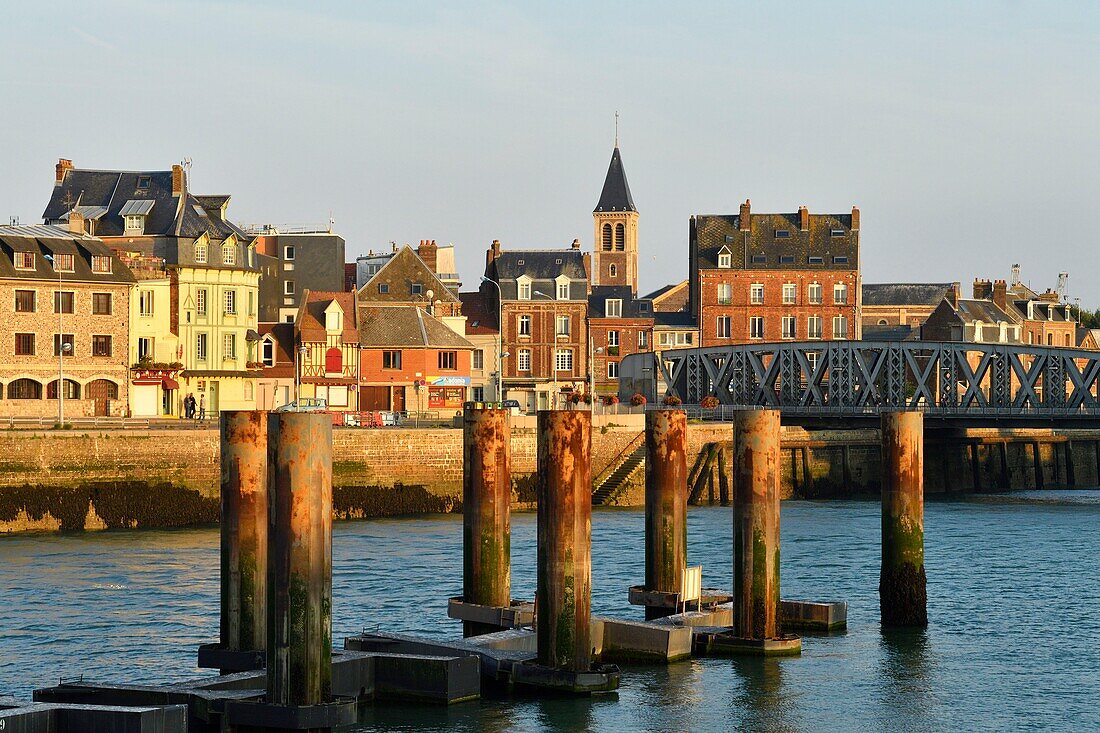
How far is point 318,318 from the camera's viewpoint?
93.2m

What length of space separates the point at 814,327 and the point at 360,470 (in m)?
65.9

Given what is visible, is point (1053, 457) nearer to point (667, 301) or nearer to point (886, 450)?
point (667, 301)

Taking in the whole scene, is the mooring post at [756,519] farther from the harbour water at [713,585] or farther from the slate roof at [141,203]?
the slate roof at [141,203]

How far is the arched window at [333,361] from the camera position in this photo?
306ft

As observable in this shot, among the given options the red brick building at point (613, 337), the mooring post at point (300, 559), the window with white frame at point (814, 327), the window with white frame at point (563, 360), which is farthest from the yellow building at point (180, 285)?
the mooring post at point (300, 559)

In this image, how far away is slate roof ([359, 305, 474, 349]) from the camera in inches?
3752

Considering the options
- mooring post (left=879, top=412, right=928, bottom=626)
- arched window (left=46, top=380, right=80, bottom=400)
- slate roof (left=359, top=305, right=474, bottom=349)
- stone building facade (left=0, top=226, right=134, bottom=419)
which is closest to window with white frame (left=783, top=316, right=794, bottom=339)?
slate roof (left=359, top=305, right=474, bottom=349)

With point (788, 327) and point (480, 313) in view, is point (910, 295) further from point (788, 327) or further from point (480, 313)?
point (480, 313)

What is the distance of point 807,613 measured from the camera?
35562 mm

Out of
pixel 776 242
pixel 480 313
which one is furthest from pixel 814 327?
pixel 480 313

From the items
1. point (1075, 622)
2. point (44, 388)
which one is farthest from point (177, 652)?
point (44, 388)

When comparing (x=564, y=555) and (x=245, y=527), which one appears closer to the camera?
(x=564, y=555)

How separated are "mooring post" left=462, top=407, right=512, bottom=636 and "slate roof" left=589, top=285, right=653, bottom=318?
92866 millimetres

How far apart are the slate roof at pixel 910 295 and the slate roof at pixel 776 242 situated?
45.7 feet
